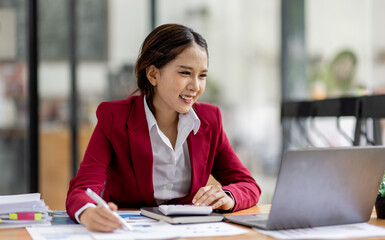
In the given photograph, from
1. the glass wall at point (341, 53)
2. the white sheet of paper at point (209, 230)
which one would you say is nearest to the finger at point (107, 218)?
the white sheet of paper at point (209, 230)

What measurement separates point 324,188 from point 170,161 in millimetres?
634

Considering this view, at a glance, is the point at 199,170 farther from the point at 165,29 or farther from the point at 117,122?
the point at 165,29

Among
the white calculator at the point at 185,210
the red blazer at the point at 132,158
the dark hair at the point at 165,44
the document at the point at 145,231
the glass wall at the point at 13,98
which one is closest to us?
the document at the point at 145,231

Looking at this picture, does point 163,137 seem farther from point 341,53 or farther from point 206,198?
point 341,53

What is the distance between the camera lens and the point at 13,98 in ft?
12.9

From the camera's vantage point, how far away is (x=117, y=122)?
180 centimetres

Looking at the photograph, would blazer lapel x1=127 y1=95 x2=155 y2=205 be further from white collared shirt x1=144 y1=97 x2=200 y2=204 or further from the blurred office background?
the blurred office background

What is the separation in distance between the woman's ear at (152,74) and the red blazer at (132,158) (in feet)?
0.24

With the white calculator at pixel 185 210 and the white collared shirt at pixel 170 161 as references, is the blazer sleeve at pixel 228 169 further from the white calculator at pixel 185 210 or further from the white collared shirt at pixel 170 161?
the white calculator at pixel 185 210

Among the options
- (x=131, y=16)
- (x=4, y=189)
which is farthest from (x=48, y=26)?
(x=4, y=189)

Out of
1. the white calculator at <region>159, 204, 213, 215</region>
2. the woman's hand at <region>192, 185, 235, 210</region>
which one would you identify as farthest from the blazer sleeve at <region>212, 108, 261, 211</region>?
the white calculator at <region>159, 204, 213, 215</region>

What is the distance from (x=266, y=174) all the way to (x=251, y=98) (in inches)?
25.9

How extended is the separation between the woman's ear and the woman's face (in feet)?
0.16

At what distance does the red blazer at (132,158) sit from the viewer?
1.74 m
